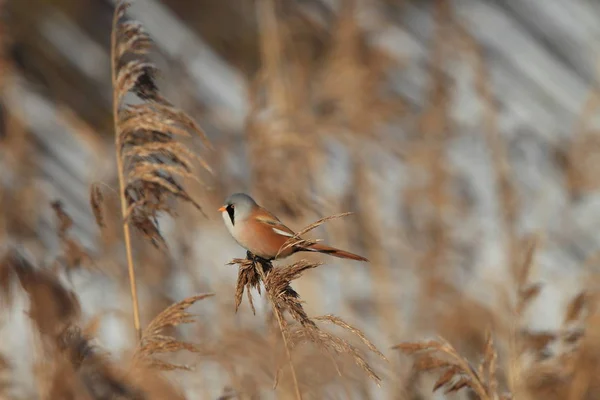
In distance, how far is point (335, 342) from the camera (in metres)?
1.96

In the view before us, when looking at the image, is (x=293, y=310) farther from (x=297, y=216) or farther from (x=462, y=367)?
(x=297, y=216)

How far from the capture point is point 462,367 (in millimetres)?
2203

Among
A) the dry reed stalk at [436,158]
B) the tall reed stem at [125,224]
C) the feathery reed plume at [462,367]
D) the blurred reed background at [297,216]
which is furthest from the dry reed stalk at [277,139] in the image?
the feathery reed plume at [462,367]

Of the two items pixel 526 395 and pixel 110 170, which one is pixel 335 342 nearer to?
pixel 526 395

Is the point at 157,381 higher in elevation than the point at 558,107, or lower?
lower

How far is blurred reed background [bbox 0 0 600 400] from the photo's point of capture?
2543 mm

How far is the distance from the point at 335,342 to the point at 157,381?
558mm

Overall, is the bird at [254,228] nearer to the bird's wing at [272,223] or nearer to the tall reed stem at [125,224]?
the bird's wing at [272,223]

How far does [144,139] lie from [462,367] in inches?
41.2

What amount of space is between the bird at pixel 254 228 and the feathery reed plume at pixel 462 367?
0.42 meters

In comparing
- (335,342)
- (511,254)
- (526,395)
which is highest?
(511,254)

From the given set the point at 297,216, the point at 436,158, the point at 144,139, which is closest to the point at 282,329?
the point at 144,139

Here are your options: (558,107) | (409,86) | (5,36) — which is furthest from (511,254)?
(558,107)

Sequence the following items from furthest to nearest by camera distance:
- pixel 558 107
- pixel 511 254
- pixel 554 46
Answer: pixel 554 46 < pixel 558 107 < pixel 511 254
